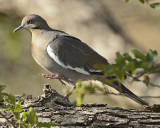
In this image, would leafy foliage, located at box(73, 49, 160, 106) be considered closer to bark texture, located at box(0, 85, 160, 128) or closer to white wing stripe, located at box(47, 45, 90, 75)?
bark texture, located at box(0, 85, 160, 128)

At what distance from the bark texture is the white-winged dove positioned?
856 millimetres

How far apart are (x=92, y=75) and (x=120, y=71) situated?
98.8 inches

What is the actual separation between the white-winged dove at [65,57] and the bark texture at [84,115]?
0.86m

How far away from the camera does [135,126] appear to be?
3307 millimetres

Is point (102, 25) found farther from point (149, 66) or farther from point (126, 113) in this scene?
point (149, 66)

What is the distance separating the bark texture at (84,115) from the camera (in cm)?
331

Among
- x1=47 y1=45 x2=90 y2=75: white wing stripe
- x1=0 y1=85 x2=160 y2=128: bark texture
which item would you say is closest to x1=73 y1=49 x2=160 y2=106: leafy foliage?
x1=0 y1=85 x2=160 y2=128: bark texture

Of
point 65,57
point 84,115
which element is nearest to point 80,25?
point 65,57

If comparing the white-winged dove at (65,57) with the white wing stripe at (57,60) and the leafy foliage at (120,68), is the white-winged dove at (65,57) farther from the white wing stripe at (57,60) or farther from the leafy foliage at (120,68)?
the leafy foliage at (120,68)

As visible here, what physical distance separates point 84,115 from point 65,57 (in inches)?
55.5

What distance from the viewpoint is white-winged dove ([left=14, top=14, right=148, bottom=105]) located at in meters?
4.57

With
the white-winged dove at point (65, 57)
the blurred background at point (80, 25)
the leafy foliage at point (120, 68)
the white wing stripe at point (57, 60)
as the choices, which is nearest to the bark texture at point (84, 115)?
the white-winged dove at point (65, 57)

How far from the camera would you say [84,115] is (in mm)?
3395

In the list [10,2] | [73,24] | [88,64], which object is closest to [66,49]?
[88,64]
